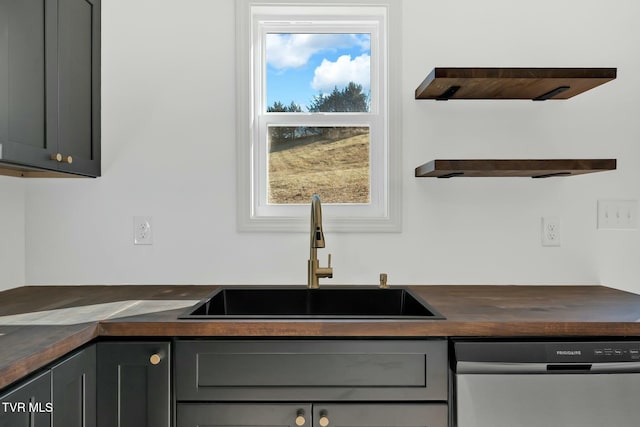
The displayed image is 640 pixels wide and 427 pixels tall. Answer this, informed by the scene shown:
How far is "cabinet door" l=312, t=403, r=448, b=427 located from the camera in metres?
1.37

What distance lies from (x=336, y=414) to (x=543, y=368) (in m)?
0.60

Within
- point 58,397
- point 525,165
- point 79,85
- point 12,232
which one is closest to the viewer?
point 58,397

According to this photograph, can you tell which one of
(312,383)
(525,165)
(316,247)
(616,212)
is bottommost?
(312,383)

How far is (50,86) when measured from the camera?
1.61m

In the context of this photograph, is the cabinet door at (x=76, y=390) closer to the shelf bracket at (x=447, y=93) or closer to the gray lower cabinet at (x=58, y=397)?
the gray lower cabinet at (x=58, y=397)

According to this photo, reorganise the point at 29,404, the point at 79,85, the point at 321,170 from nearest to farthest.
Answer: the point at 29,404, the point at 79,85, the point at 321,170

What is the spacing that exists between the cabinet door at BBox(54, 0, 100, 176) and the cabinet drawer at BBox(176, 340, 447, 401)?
0.90 metres

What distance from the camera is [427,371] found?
4.51 feet

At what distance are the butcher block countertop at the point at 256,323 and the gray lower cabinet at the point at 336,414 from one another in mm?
206

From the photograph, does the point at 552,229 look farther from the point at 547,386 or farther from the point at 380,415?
the point at 380,415

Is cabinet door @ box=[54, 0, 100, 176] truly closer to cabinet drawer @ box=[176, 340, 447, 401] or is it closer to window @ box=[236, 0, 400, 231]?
window @ box=[236, 0, 400, 231]

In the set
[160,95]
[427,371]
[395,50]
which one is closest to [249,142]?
[160,95]

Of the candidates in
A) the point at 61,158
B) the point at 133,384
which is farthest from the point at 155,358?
the point at 61,158

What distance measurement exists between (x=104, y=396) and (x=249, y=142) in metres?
1.12
